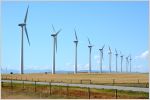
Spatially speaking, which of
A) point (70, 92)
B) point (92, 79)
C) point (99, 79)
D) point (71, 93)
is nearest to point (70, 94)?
point (71, 93)

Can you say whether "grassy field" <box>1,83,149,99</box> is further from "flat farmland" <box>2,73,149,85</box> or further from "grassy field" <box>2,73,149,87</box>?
"flat farmland" <box>2,73,149,85</box>

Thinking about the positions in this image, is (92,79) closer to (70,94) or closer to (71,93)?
(71,93)

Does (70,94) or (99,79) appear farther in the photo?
(99,79)

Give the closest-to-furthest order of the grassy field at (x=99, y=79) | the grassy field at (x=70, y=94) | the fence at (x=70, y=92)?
1. the grassy field at (x=70, y=94)
2. the fence at (x=70, y=92)
3. the grassy field at (x=99, y=79)

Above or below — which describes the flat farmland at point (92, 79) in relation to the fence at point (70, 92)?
below

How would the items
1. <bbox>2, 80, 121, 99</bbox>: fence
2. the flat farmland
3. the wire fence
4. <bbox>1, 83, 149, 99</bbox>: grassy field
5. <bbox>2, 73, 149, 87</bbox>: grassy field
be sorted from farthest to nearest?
the flat farmland
<bbox>2, 73, 149, 87</bbox>: grassy field
<bbox>2, 80, 121, 99</bbox>: fence
the wire fence
<bbox>1, 83, 149, 99</bbox>: grassy field

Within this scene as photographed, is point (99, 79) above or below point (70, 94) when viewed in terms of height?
below

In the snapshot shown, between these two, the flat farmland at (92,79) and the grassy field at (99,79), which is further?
the flat farmland at (92,79)

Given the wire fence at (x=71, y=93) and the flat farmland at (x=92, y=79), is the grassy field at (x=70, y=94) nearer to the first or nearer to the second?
the wire fence at (x=71, y=93)

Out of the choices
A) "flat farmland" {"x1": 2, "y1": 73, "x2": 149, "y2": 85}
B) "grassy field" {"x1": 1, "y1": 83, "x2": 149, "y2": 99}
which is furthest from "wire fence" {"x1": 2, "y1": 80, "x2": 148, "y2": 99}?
"flat farmland" {"x1": 2, "y1": 73, "x2": 149, "y2": 85}

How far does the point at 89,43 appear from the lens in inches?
5295

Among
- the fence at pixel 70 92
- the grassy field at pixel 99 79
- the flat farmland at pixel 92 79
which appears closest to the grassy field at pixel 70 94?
the fence at pixel 70 92

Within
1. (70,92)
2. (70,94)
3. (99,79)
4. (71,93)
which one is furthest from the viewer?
(99,79)

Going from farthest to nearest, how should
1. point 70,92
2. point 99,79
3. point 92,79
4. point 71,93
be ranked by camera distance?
1. point 99,79
2. point 92,79
3. point 70,92
4. point 71,93
